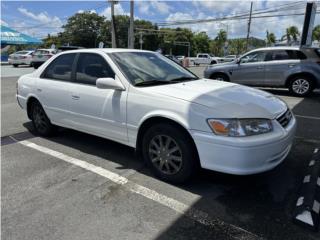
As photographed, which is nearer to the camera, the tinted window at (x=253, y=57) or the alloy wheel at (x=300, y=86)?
the alloy wheel at (x=300, y=86)

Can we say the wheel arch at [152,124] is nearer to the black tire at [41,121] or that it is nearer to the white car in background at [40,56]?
the black tire at [41,121]

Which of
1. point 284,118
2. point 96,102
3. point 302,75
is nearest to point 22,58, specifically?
point 302,75

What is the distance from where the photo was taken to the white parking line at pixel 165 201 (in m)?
2.84

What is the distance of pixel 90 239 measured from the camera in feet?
9.00

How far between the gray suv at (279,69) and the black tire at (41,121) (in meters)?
7.80

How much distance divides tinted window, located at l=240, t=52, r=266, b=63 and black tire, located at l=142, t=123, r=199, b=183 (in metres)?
8.54

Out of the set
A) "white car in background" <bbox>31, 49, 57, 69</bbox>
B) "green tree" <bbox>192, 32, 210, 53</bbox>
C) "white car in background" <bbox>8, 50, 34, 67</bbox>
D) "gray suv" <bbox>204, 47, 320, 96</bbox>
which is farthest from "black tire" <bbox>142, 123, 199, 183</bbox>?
"green tree" <bbox>192, 32, 210, 53</bbox>

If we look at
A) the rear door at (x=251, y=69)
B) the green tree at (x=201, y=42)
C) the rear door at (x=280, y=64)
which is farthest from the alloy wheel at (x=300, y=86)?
the green tree at (x=201, y=42)

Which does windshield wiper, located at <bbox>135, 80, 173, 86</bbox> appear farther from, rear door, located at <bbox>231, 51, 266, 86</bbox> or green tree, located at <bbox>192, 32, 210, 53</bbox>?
green tree, located at <bbox>192, 32, 210, 53</bbox>

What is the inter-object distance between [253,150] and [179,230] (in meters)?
1.08

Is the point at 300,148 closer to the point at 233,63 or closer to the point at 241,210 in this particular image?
the point at 241,210

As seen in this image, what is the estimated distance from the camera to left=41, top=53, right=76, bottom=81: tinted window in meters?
5.02

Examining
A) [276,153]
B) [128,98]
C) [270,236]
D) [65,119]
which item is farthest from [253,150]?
[65,119]

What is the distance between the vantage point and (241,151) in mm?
3152
